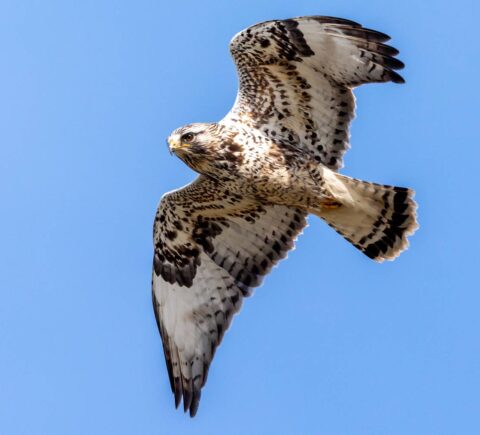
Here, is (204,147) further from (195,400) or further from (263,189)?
(195,400)

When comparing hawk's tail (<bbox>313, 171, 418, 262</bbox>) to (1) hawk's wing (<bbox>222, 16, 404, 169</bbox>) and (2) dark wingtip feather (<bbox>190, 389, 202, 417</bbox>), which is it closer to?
(1) hawk's wing (<bbox>222, 16, 404, 169</bbox>)

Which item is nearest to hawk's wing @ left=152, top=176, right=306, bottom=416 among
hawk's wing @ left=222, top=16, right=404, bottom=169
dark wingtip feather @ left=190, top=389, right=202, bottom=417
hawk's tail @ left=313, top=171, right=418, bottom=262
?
dark wingtip feather @ left=190, top=389, right=202, bottom=417

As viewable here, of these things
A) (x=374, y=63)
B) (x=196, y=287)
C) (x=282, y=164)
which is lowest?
(x=196, y=287)

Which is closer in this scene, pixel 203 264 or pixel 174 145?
pixel 174 145

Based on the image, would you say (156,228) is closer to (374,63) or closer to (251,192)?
(251,192)

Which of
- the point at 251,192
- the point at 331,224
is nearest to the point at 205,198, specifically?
the point at 251,192

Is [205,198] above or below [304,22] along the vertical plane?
below

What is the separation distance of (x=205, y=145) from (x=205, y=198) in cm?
85

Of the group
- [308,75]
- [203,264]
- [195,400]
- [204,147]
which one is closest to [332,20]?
[308,75]

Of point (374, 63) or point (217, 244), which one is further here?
point (217, 244)

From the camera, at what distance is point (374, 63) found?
10.7m

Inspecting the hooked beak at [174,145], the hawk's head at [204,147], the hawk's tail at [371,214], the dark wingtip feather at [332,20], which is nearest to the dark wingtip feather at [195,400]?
the hawk's tail at [371,214]

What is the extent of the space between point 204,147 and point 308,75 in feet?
4.09

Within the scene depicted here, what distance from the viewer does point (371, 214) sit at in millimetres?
11375
